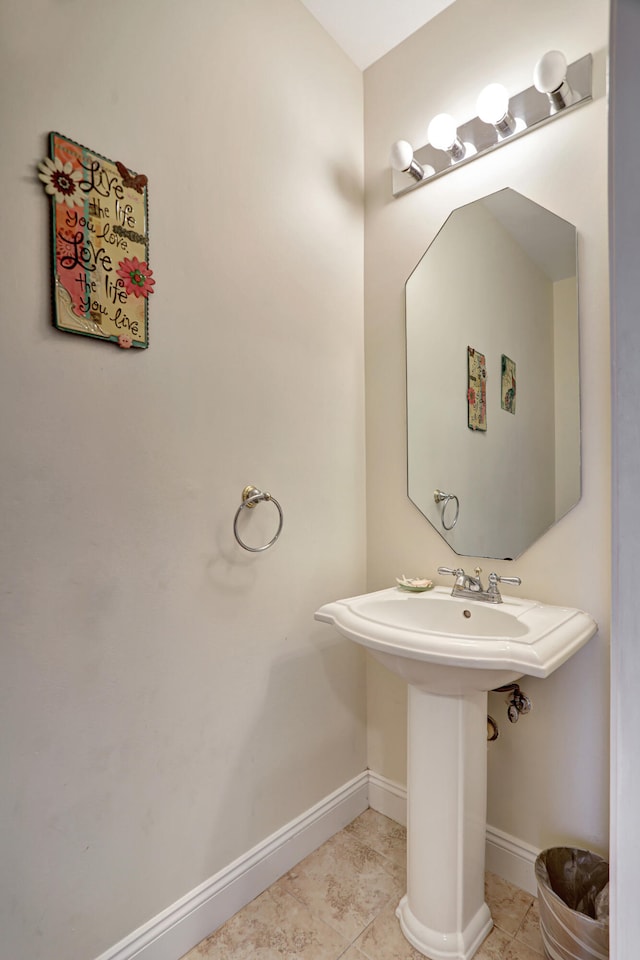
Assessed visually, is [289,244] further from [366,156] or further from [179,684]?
[179,684]

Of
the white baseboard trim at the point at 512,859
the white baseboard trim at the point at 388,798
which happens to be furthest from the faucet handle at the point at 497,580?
the white baseboard trim at the point at 388,798

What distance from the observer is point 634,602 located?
0.60m

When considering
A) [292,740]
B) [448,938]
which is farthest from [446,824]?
[292,740]

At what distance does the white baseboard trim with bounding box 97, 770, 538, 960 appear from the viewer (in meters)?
1.18

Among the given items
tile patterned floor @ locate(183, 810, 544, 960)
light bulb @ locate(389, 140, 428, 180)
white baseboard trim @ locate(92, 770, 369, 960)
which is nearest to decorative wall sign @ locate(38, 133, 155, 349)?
light bulb @ locate(389, 140, 428, 180)

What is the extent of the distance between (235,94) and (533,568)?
5.08 feet

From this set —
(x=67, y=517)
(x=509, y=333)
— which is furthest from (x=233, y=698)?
(x=509, y=333)

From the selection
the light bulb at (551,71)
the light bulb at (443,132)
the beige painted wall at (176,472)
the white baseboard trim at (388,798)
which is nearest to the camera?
the beige painted wall at (176,472)

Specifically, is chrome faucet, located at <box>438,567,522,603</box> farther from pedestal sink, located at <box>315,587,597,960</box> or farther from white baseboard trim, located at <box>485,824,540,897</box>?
white baseboard trim, located at <box>485,824,540,897</box>

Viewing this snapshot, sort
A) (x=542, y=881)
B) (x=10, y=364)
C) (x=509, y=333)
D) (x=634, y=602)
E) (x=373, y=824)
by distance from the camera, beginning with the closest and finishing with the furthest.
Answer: (x=634, y=602), (x=10, y=364), (x=542, y=881), (x=509, y=333), (x=373, y=824)

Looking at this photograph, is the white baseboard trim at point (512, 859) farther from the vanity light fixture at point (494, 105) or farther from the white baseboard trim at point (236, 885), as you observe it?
the vanity light fixture at point (494, 105)

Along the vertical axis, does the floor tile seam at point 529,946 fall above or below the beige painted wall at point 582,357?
below

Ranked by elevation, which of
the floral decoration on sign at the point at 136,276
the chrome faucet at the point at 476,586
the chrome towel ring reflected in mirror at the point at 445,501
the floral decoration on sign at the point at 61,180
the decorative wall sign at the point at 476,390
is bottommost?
the chrome faucet at the point at 476,586

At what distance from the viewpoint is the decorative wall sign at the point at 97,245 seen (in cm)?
103
